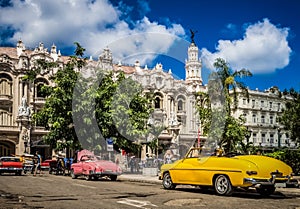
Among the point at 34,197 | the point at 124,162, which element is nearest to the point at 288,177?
the point at 34,197

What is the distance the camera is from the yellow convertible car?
1127 cm

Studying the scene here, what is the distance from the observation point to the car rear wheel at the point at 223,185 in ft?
38.4

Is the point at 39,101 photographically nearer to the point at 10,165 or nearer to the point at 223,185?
the point at 10,165

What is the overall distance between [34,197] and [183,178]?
4900 millimetres

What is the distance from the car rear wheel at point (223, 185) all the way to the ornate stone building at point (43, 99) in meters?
25.8

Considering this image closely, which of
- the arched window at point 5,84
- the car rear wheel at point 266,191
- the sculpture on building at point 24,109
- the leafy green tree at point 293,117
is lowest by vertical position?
the car rear wheel at point 266,191

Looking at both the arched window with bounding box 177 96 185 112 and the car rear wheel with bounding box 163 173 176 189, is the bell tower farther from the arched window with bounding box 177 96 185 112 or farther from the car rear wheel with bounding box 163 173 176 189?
the car rear wheel with bounding box 163 173 176 189

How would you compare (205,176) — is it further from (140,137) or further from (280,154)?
(140,137)

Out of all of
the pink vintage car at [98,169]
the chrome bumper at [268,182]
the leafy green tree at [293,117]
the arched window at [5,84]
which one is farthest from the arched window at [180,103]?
the chrome bumper at [268,182]

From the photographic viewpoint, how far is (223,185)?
11.9 m

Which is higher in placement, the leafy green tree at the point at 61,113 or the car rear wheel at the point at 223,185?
the leafy green tree at the point at 61,113

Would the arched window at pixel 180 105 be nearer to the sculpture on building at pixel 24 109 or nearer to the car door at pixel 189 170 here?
the sculpture on building at pixel 24 109

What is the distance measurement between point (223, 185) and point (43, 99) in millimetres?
37087

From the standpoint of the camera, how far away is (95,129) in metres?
28.3
